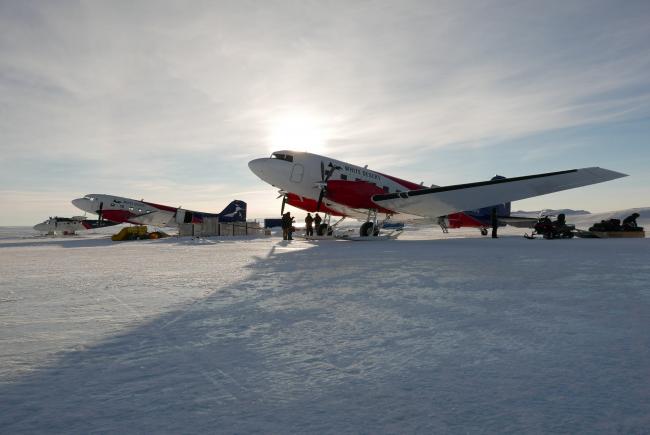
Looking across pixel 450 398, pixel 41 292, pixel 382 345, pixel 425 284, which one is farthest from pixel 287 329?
pixel 41 292

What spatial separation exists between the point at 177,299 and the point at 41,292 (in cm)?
270

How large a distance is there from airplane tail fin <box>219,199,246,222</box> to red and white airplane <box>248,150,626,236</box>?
2804 cm

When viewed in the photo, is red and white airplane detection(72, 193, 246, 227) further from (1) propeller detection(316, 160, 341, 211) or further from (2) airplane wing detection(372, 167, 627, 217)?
(2) airplane wing detection(372, 167, 627, 217)

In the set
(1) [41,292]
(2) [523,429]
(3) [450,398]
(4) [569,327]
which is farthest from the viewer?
(1) [41,292]

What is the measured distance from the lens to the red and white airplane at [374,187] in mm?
19531

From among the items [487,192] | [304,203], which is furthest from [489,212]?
[304,203]

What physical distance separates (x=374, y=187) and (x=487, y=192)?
6.20 m

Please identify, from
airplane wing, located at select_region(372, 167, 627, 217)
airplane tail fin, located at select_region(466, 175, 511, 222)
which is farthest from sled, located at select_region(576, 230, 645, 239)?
airplane tail fin, located at select_region(466, 175, 511, 222)

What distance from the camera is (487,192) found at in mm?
20297

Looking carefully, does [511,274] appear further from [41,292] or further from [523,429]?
[41,292]

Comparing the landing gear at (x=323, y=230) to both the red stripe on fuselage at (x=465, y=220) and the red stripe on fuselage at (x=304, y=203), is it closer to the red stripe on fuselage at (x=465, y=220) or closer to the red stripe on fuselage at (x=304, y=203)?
the red stripe on fuselage at (x=304, y=203)

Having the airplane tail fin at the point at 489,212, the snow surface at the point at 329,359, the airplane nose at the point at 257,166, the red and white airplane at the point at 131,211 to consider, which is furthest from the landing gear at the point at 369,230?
the red and white airplane at the point at 131,211

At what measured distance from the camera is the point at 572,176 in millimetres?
18891

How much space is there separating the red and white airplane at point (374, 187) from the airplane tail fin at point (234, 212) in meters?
28.0
